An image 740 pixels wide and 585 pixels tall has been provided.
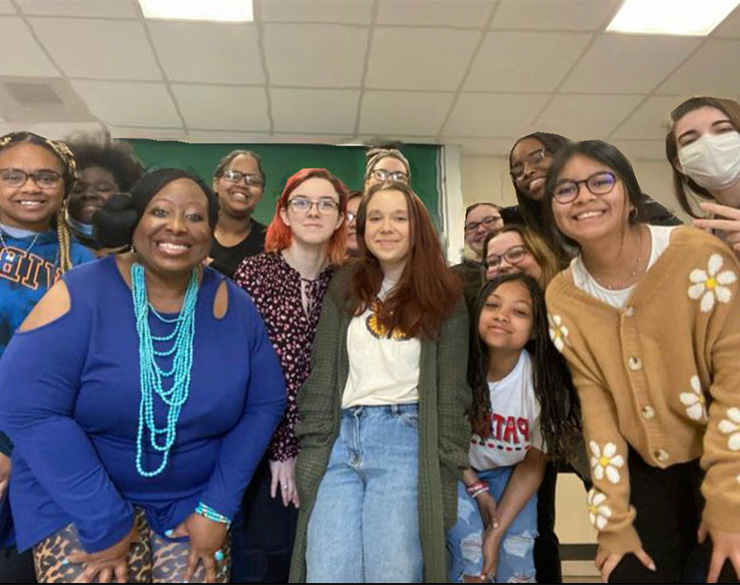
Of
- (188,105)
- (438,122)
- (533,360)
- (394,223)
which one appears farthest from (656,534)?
(188,105)

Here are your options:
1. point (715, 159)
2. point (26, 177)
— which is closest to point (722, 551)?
point (715, 159)

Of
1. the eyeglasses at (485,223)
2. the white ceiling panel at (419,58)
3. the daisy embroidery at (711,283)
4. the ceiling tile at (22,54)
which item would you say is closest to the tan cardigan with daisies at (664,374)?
the daisy embroidery at (711,283)

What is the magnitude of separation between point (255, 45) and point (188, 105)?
1.01 metres

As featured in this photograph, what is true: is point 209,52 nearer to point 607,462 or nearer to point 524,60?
point 524,60

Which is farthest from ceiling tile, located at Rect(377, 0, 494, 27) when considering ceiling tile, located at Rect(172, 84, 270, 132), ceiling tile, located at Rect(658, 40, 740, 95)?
ceiling tile, located at Rect(658, 40, 740, 95)

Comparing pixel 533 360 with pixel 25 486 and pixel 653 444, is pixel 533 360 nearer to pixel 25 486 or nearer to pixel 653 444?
pixel 653 444

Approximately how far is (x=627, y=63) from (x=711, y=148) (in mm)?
2862

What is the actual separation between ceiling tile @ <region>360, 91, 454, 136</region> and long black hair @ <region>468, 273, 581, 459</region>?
2.94 m

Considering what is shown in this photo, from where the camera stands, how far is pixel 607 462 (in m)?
1.65

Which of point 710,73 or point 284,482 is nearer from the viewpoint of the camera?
point 284,482

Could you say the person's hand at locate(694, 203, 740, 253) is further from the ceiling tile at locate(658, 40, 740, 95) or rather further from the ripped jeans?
the ceiling tile at locate(658, 40, 740, 95)

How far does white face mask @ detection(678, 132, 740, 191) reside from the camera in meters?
1.76

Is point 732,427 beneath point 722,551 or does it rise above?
above

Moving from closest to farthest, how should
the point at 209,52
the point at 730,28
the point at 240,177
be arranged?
the point at 240,177 < the point at 730,28 < the point at 209,52
